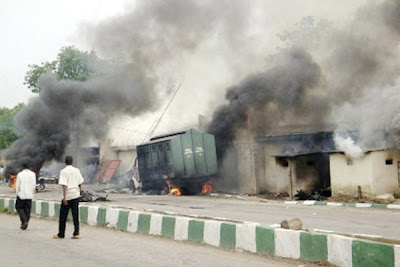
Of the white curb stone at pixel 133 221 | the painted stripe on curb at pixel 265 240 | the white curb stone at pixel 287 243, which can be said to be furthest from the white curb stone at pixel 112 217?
the white curb stone at pixel 287 243

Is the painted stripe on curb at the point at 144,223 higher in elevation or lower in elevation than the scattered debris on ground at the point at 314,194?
lower

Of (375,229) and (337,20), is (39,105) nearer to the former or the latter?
(337,20)

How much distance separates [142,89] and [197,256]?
23.0m

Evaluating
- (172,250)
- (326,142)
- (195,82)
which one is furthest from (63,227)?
(195,82)

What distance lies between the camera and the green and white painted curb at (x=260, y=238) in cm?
609

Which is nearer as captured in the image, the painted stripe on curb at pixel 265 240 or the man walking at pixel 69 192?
the painted stripe on curb at pixel 265 240

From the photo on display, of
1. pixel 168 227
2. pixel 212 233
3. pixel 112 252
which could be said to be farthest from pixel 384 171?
pixel 112 252

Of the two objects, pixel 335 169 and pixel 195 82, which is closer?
pixel 335 169

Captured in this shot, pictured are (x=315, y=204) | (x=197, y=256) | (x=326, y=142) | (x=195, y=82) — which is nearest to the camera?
(x=197, y=256)

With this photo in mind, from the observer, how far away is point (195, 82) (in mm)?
32812

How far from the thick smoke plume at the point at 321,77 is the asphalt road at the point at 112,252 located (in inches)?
600

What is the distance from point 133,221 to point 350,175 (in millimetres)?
12158

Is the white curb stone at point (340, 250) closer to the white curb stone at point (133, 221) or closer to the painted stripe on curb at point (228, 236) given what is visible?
the painted stripe on curb at point (228, 236)

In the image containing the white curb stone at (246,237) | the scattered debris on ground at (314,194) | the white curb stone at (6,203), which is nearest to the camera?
the white curb stone at (246,237)
